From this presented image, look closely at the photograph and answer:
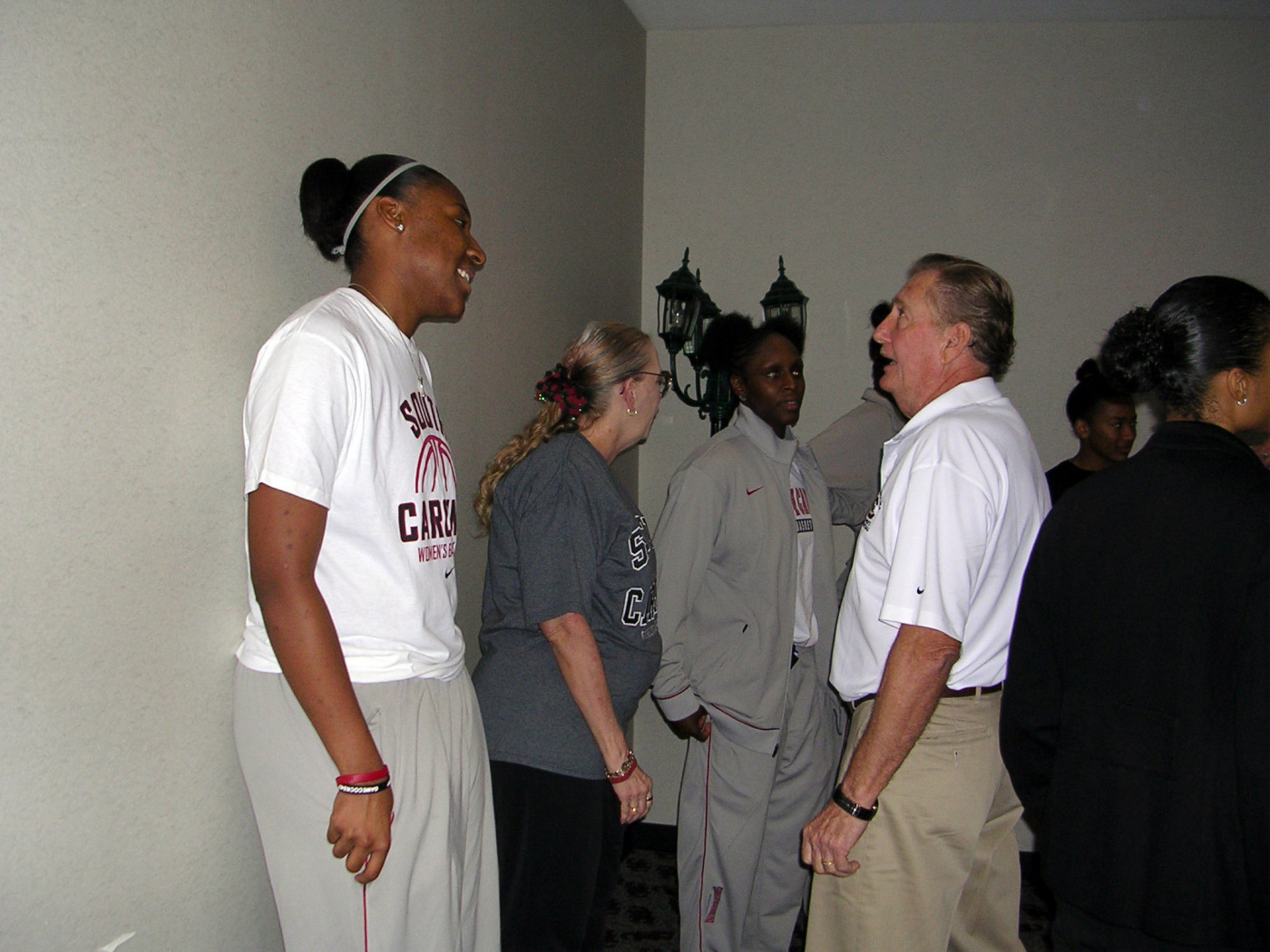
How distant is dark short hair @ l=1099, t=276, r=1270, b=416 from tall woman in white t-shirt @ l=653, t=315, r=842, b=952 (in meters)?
1.15

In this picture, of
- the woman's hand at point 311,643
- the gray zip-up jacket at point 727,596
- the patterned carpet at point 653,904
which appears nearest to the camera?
the woman's hand at point 311,643

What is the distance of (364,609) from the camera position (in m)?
1.24

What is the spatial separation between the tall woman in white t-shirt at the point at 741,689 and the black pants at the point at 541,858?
0.62m

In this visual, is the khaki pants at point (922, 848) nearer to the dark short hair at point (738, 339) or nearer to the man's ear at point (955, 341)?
the man's ear at point (955, 341)

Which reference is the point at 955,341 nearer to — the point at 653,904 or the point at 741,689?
the point at 741,689

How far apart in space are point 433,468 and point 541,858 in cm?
78

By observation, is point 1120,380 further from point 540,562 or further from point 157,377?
point 157,377

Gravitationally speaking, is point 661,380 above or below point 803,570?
above

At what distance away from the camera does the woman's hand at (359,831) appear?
3.66 feet

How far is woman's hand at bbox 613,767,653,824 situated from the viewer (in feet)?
5.76

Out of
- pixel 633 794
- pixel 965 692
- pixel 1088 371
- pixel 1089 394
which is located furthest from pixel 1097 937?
pixel 1088 371

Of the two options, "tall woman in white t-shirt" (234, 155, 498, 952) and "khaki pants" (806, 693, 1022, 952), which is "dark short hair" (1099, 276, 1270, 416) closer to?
"khaki pants" (806, 693, 1022, 952)

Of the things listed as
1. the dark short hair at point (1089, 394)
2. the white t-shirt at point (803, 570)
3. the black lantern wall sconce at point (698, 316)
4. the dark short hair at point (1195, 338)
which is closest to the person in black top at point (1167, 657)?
the dark short hair at point (1195, 338)

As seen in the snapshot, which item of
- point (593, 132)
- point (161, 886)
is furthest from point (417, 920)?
point (593, 132)
